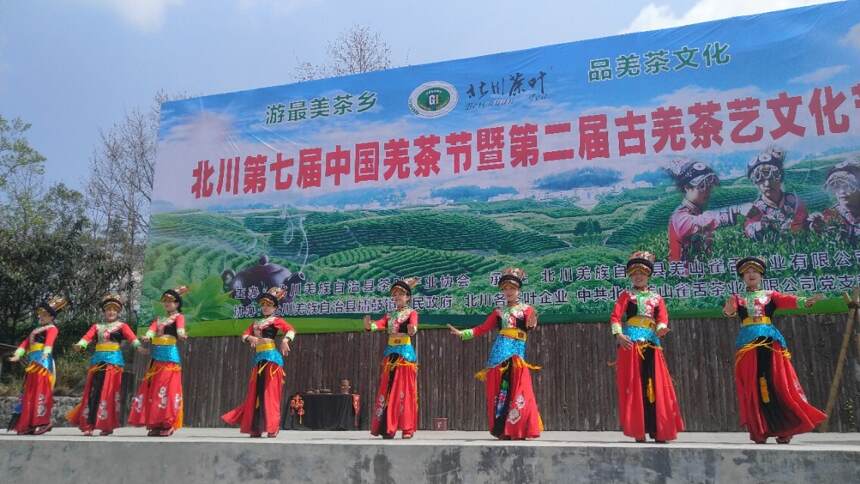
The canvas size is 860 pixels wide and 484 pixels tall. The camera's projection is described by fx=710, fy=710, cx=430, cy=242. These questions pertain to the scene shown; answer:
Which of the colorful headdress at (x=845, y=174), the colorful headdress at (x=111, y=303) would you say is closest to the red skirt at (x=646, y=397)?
the colorful headdress at (x=845, y=174)

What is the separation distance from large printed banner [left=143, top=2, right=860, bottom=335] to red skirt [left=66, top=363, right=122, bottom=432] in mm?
3075

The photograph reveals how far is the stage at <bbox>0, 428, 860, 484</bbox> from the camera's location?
3.29 metres

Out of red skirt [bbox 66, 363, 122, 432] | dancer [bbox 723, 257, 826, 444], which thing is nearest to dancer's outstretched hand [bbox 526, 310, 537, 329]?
dancer [bbox 723, 257, 826, 444]

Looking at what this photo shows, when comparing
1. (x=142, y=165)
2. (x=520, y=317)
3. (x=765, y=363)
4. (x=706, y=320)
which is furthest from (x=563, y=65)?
(x=142, y=165)

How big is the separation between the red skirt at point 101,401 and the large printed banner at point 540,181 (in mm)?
3075

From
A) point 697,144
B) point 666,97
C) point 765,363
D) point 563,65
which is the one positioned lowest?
point 765,363

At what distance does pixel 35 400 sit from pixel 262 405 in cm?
245

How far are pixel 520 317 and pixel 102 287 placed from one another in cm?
1205

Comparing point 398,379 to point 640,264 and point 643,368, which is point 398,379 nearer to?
point 643,368

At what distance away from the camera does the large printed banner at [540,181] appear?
8.27m

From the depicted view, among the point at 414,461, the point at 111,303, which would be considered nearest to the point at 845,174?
the point at 414,461

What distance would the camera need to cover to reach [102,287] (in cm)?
1509

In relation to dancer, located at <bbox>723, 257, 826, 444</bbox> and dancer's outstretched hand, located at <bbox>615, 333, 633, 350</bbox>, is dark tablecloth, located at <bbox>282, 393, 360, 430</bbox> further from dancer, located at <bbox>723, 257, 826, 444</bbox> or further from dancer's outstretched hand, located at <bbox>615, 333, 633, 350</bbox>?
dancer, located at <bbox>723, 257, 826, 444</bbox>

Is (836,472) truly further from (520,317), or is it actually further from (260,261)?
(260,261)
